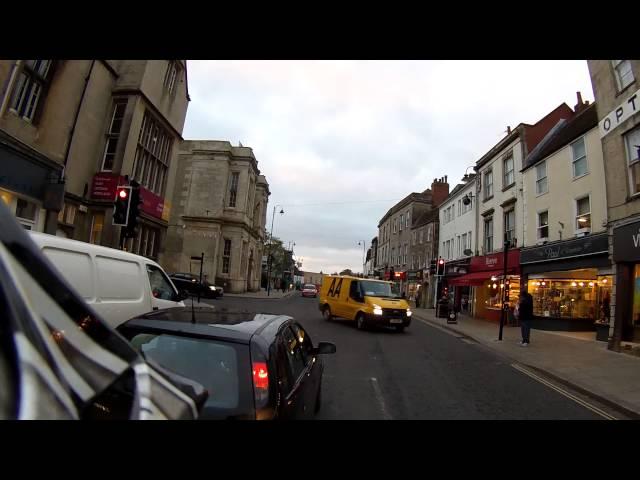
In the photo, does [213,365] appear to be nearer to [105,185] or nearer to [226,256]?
[105,185]

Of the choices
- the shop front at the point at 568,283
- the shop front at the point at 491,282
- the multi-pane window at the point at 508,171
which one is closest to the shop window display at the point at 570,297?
the shop front at the point at 568,283

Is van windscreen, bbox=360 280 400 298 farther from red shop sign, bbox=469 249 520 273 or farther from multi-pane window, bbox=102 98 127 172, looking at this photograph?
multi-pane window, bbox=102 98 127 172

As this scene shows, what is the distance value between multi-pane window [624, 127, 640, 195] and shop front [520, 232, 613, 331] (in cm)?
300

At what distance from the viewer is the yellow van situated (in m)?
14.1

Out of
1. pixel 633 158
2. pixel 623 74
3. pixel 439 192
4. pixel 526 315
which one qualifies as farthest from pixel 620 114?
pixel 439 192

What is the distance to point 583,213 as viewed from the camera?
1563 centimetres

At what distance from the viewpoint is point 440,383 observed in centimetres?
702

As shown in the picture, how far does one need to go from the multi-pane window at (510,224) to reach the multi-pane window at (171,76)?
1977 centimetres

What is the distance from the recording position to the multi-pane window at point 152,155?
17.6 m

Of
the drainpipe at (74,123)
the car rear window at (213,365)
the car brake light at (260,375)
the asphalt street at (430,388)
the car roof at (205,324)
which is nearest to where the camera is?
the car rear window at (213,365)

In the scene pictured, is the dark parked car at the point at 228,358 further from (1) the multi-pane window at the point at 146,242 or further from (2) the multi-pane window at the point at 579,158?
(2) the multi-pane window at the point at 579,158

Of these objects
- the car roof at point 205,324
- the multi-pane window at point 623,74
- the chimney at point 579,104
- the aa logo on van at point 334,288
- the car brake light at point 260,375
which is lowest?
the car brake light at point 260,375
